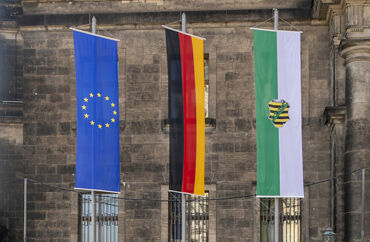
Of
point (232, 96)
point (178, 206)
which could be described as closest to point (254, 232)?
point (178, 206)

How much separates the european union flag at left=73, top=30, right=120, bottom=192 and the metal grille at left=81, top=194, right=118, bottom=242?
368cm

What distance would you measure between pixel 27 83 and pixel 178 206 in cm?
659

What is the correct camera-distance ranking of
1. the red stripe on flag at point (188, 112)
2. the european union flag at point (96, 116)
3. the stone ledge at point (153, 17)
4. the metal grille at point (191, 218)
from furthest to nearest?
the stone ledge at point (153, 17)
the metal grille at point (191, 218)
the european union flag at point (96, 116)
the red stripe on flag at point (188, 112)

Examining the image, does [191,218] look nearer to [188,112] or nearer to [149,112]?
[149,112]

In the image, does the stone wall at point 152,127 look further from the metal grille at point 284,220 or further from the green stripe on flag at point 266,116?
the green stripe on flag at point 266,116

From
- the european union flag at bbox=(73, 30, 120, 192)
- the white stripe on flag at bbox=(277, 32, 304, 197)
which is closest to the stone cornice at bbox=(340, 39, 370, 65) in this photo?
the white stripe on flag at bbox=(277, 32, 304, 197)

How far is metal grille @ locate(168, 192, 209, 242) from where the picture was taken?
95.8 feet

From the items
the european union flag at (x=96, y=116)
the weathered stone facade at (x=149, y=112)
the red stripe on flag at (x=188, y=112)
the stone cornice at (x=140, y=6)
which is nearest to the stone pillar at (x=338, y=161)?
the weathered stone facade at (x=149, y=112)

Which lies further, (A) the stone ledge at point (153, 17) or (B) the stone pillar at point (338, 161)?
(A) the stone ledge at point (153, 17)

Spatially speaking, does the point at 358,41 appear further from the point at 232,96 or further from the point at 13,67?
the point at 13,67

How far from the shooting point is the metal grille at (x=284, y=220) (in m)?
28.9

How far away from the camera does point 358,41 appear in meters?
26.8

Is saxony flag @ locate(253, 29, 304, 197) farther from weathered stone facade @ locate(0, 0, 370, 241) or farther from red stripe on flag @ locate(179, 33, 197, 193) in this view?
weathered stone facade @ locate(0, 0, 370, 241)

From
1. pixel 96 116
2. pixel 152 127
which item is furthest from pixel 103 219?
pixel 96 116
